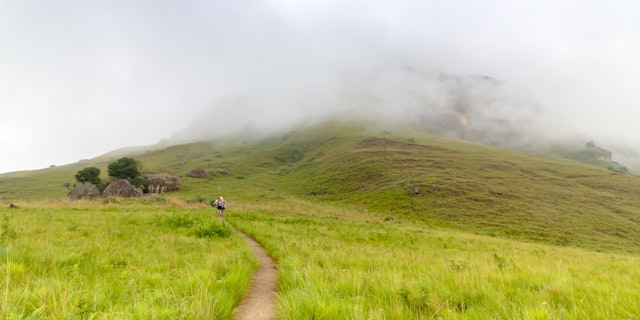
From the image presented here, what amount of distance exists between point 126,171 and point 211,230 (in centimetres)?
5873

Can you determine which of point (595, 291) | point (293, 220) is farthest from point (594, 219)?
point (595, 291)

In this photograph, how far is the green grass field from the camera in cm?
349

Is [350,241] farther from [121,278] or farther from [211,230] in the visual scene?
[121,278]

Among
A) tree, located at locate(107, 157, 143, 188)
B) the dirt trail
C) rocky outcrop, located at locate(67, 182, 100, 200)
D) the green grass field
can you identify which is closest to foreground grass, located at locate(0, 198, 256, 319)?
the green grass field

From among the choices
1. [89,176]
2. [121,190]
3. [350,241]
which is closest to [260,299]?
[350,241]

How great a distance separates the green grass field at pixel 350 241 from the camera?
3.49 m

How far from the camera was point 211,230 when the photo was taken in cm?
1262

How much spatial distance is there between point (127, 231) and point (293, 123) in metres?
190

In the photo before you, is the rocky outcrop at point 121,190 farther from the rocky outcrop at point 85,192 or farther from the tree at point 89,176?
the tree at point 89,176

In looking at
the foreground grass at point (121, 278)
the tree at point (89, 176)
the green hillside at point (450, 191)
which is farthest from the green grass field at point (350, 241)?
the tree at point (89, 176)

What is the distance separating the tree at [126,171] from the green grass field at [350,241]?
32.0ft

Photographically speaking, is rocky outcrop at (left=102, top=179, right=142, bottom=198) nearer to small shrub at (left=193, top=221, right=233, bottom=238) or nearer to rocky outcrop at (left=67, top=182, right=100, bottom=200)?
rocky outcrop at (left=67, top=182, right=100, bottom=200)

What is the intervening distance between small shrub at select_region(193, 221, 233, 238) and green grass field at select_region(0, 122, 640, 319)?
0.06 metres

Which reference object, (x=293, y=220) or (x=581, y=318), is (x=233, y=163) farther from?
(x=581, y=318)
